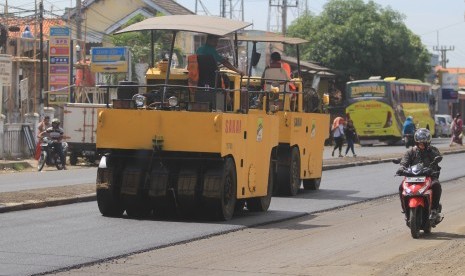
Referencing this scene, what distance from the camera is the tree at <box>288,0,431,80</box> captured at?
252 ft

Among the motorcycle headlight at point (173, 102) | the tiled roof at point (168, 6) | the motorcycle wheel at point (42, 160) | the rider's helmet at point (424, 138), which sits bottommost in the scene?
the motorcycle wheel at point (42, 160)

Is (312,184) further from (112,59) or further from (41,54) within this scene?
(112,59)

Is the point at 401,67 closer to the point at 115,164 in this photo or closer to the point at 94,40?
the point at 94,40

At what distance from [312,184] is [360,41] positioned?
173ft

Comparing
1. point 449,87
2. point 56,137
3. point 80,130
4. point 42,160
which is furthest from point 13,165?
point 449,87

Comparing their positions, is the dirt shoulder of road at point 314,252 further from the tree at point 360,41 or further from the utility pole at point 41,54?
the tree at point 360,41

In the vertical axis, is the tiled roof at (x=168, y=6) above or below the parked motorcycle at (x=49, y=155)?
above

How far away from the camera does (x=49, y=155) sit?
35.6 metres

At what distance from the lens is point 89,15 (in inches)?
2672

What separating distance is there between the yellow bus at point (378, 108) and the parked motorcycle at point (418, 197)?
148 feet

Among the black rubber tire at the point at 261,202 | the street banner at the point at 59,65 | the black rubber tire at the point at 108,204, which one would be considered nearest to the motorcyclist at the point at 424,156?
the black rubber tire at the point at 261,202

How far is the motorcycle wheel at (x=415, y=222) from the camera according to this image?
1497 cm

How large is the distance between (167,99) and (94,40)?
48.6m

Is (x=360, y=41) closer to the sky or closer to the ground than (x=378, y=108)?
closer to the sky
